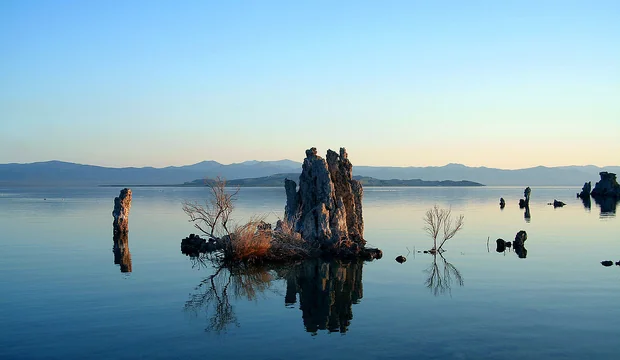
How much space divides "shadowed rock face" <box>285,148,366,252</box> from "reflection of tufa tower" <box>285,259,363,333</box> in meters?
2.86

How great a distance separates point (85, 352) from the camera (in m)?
14.2

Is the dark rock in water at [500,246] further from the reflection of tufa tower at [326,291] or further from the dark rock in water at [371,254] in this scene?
the reflection of tufa tower at [326,291]

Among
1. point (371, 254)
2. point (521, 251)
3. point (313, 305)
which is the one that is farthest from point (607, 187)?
point (313, 305)

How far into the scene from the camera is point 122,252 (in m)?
32.7

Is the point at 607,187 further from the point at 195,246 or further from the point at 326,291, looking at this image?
the point at 326,291

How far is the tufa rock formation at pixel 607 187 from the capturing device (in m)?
129

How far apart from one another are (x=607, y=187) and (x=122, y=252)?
125701 mm

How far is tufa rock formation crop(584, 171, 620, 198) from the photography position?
128875 mm

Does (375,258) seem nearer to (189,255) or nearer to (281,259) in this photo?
(281,259)

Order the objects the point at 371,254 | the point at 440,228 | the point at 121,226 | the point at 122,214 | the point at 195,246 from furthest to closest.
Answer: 1. the point at 440,228
2. the point at 122,214
3. the point at 121,226
4. the point at 195,246
5. the point at 371,254

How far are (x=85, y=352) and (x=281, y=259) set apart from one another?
1659cm

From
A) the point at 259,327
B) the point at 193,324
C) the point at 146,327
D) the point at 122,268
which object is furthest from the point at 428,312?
the point at 122,268

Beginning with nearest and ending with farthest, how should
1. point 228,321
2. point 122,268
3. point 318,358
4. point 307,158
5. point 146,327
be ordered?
point 318,358 < point 146,327 < point 228,321 < point 122,268 < point 307,158

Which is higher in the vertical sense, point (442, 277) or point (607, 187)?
point (607, 187)
